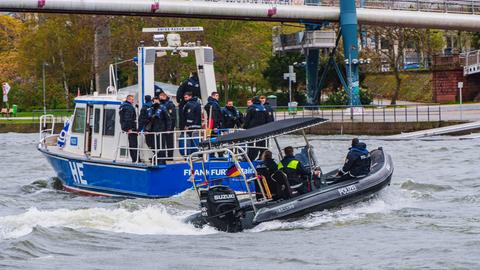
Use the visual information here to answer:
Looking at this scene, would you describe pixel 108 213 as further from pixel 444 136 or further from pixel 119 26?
pixel 119 26

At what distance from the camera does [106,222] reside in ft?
69.6

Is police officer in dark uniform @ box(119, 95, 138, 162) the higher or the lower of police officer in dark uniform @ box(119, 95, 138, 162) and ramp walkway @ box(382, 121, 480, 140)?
the higher

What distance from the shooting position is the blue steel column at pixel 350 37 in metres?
62.5

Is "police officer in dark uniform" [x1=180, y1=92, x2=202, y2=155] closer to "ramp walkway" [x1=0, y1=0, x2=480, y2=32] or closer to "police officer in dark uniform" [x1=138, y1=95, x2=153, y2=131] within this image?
"police officer in dark uniform" [x1=138, y1=95, x2=153, y2=131]

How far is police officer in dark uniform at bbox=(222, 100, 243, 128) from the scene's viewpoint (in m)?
26.7

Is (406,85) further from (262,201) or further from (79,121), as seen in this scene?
(262,201)

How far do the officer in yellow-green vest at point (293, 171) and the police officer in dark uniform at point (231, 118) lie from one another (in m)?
5.19

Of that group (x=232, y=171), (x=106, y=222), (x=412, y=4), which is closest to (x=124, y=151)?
(x=232, y=171)

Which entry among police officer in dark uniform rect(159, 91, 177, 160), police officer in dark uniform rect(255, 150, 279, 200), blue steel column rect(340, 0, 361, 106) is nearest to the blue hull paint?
police officer in dark uniform rect(159, 91, 177, 160)

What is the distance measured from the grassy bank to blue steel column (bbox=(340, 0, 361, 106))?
12.2m

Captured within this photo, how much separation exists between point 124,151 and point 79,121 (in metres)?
2.50

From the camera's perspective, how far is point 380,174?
23.1 metres

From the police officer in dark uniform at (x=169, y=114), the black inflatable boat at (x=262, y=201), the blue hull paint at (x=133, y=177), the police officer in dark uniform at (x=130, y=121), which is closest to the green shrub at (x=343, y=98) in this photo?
the blue hull paint at (x=133, y=177)

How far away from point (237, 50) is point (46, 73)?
1470 centimetres
